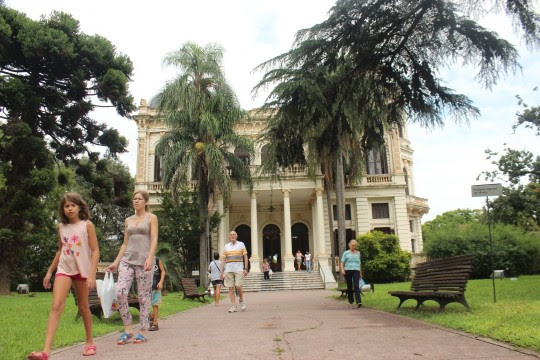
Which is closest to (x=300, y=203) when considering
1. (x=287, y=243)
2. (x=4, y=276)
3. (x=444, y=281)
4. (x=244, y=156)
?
(x=244, y=156)

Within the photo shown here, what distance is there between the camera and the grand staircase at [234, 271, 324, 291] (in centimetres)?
2467

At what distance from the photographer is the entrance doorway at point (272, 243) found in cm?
3391

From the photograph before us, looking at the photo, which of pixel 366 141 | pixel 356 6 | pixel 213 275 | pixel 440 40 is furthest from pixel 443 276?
pixel 213 275

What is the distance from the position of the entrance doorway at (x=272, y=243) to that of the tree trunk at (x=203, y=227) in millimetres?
10433

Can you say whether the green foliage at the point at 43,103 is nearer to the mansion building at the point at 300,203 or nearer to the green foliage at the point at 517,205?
the mansion building at the point at 300,203

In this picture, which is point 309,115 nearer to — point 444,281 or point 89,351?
point 444,281

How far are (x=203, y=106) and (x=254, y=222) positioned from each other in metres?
8.50

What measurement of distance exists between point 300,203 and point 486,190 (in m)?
23.8

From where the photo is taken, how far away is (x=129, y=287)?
575 centimetres

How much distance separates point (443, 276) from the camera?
8297 mm

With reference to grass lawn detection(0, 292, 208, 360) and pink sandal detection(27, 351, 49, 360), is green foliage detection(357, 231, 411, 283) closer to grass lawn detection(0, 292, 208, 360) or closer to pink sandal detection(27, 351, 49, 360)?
grass lawn detection(0, 292, 208, 360)

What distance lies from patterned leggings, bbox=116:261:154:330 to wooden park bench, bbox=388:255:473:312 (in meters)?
4.54

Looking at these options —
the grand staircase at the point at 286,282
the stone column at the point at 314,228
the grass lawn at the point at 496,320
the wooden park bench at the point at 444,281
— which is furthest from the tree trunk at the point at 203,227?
the wooden park bench at the point at 444,281

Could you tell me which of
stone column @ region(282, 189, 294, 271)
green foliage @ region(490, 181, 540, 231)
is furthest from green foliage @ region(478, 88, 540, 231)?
stone column @ region(282, 189, 294, 271)
